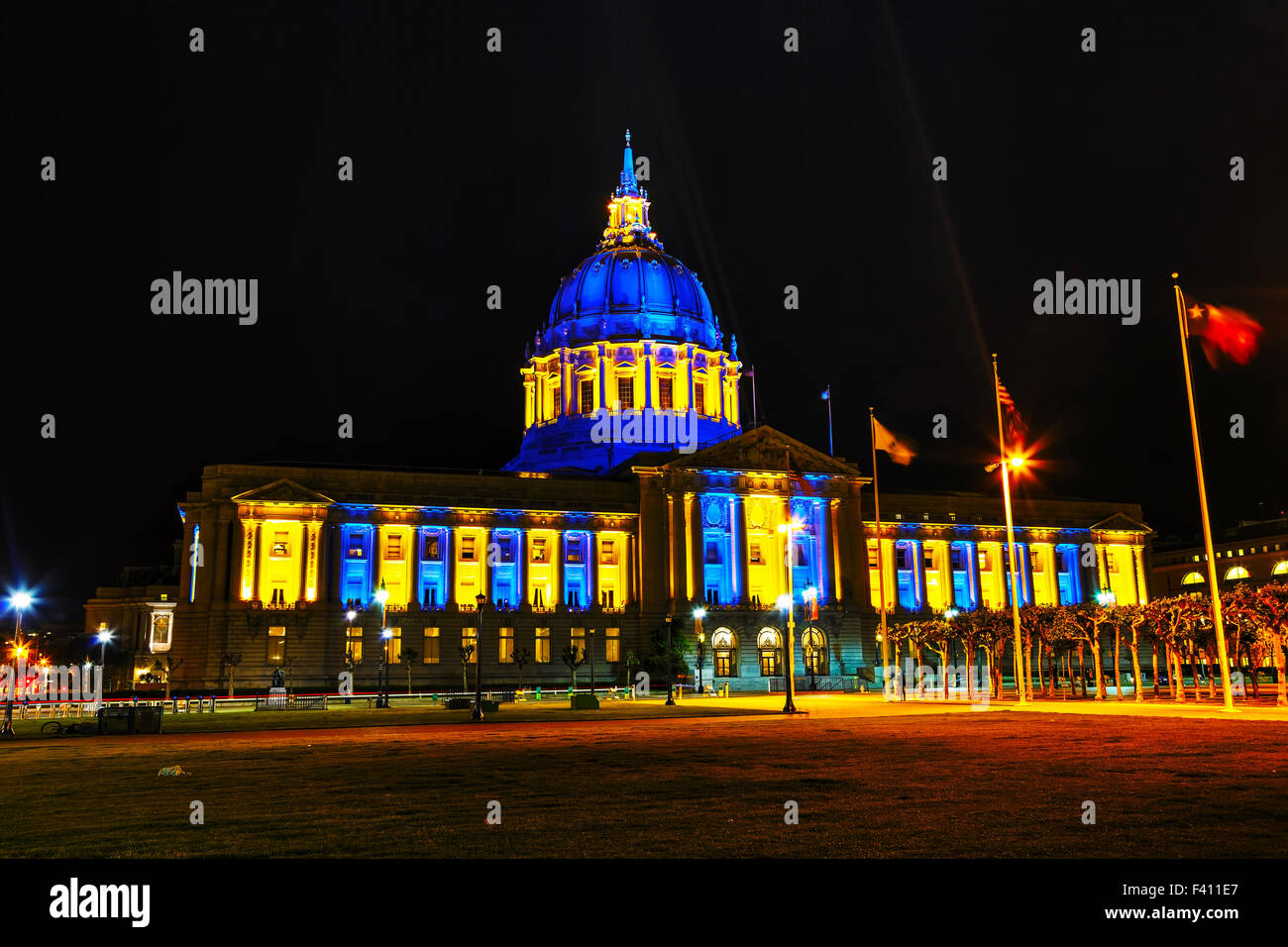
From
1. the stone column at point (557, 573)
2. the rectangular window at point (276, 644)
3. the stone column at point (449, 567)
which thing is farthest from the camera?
the stone column at point (557, 573)

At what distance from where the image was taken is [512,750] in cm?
3016

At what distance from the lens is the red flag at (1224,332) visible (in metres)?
38.2

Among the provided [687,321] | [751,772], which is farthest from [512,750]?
[687,321]

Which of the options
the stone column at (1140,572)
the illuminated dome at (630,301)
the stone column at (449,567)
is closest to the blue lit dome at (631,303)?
the illuminated dome at (630,301)

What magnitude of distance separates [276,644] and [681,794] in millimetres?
76507

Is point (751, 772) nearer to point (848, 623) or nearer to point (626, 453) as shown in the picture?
point (848, 623)

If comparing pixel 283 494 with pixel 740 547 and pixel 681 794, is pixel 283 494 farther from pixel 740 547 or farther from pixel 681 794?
pixel 681 794

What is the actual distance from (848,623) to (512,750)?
7377 cm

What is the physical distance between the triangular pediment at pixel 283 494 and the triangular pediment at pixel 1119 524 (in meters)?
78.3

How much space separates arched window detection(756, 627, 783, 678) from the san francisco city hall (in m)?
0.20

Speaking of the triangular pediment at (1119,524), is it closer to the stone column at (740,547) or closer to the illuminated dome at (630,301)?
the stone column at (740,547)

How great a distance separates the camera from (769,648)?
100 meters


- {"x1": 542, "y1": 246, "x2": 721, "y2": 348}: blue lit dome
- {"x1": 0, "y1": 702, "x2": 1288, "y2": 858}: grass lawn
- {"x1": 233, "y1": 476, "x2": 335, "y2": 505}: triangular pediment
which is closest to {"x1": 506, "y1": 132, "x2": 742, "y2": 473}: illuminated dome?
{"x1": 542, "y1": 246, "x2": 721, "y2": 348}: blue lit dome

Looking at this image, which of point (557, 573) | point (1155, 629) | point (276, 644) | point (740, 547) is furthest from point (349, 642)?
point (1155, 629)
